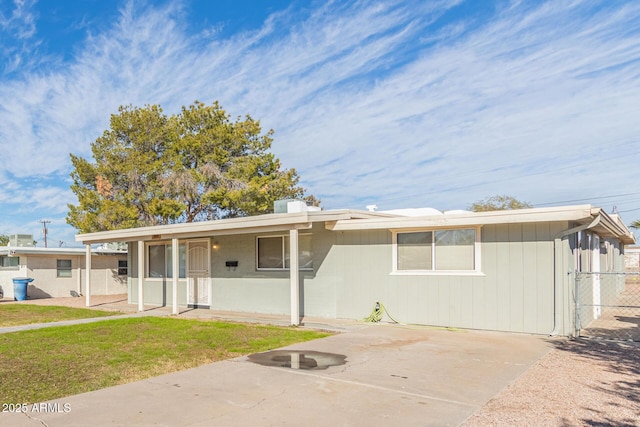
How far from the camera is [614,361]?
628cm

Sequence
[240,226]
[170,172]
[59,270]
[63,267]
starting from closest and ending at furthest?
1. [240,226]
2. [59,270]
3. [63,267]
4. [170,172]

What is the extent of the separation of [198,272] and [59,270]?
10.1m

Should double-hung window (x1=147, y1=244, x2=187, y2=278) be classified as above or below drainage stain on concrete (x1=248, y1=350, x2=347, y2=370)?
above

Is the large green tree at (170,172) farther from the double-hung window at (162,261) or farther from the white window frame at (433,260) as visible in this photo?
the white window frame at (433,260)

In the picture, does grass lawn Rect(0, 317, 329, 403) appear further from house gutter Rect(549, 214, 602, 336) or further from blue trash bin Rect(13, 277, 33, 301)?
blue trash bin Rect(13, 277, 33, 301)

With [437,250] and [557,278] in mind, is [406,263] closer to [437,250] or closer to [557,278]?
[437,250]

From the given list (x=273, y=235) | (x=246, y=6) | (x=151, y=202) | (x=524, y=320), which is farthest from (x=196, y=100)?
(x=524, y=320)

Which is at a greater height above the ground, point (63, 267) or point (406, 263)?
point (406, 263)

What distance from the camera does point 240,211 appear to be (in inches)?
928

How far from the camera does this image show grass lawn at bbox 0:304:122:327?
37.2ft

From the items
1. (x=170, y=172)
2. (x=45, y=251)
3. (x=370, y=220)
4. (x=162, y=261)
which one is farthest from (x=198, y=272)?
(x=170, y=172)

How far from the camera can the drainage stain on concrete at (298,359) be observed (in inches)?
242

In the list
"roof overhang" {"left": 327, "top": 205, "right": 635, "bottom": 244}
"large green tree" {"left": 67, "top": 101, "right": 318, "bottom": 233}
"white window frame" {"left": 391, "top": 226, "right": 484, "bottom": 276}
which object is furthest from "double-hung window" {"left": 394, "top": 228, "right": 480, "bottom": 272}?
"large green tree" {"left": 67, "top": 101, "right": 318, "bottom": 233}

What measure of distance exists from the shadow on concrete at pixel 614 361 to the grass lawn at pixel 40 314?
11.0 metres
